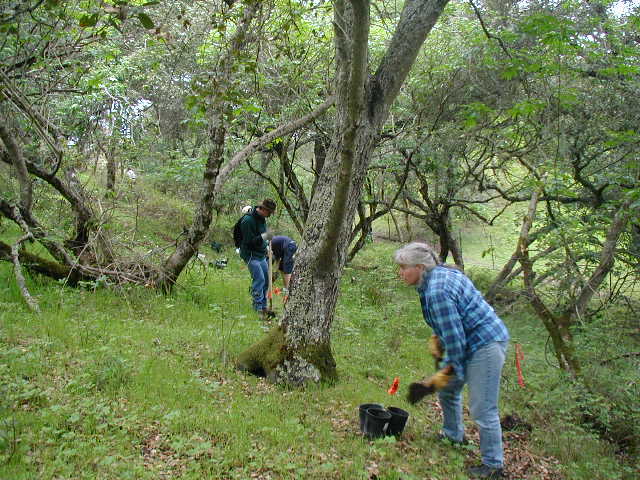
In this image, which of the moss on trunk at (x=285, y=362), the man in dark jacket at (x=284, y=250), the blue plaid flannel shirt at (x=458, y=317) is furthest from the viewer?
the man in dark jacket at (x=284, y=250)

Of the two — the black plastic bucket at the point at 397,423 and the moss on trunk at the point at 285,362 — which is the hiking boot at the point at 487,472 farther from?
the moss on trunk at the point at 285,362

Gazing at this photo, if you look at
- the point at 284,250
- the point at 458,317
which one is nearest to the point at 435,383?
the point at 458,317

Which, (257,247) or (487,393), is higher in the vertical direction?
(257,247)

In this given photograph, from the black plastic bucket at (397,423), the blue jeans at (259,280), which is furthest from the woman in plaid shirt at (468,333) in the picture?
the blue jeans at (259,280)

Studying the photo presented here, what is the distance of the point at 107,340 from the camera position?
5.73m

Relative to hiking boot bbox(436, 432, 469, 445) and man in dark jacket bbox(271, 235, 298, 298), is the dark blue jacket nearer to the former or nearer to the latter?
man in dark jacket bbox(271, 235, 298, 298)

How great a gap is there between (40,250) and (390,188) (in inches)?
340

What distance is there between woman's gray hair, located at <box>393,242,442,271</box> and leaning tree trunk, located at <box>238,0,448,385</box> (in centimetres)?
102

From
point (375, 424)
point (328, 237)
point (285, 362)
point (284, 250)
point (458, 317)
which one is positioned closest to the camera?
point (458, 317)

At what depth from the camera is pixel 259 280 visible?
818 cm

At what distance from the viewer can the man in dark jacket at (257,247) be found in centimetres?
799

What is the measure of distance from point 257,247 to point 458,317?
468 centimetres

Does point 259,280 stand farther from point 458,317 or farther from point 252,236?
point 458,317

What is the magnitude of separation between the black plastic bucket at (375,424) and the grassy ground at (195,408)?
0.26ft
